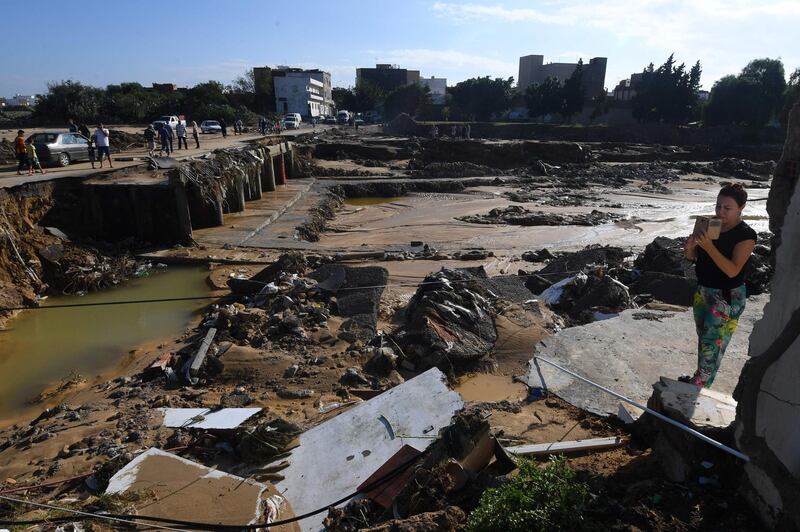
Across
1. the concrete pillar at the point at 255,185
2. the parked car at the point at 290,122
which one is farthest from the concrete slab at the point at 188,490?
the parked car at the point at 290,122

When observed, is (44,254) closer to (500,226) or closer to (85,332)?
(85,332)

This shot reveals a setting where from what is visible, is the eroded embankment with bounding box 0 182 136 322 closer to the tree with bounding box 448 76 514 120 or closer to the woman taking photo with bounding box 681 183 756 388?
the woman taking photo with bounding box 681 183 756 388

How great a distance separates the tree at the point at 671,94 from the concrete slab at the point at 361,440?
61865 millimetres

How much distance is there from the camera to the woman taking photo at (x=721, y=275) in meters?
3.68

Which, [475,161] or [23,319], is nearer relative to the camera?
[23,319]

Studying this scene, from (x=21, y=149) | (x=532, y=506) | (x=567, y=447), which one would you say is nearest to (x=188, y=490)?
Result: (x=532, y=506)

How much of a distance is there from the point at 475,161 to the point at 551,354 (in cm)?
3383

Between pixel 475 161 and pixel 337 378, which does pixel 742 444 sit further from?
pixel 475 161

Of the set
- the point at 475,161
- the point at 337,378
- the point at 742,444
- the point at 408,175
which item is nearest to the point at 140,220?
the point at 337,378

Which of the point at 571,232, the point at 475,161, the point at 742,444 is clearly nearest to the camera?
the point at 742,444

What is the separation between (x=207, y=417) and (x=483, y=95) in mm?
67806

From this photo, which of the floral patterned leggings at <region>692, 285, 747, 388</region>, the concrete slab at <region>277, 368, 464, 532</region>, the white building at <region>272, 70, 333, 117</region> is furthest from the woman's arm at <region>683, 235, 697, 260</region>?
the white building at <region>272, 70, 333, 117</region>

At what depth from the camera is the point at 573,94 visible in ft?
198

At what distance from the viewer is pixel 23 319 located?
1085 centimetres
